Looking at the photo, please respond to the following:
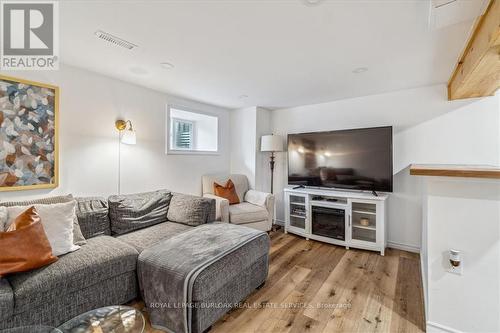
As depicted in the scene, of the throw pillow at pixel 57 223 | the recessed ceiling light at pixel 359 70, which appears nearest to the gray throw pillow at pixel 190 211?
the throw pillow at pixel 57 223

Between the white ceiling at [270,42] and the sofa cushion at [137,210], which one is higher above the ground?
the white ceiling at [270,42]

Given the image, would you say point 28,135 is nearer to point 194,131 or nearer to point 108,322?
point 108,322

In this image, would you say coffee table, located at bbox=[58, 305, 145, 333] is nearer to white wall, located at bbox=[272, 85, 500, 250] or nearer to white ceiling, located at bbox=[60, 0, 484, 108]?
white ceiling, located at bbox=[60, 0, 484, 108]

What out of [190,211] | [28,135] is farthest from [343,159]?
[28,135]

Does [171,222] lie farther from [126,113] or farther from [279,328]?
[279,328]

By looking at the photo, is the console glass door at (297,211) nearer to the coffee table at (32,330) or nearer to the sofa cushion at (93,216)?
the sofa cushion at (93,216)

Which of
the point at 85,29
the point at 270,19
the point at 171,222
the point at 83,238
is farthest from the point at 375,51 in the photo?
the point at 83,238

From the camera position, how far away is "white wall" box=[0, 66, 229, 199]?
2.28m

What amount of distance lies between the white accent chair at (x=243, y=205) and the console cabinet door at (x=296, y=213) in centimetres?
30

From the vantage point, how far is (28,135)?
2.04 meters

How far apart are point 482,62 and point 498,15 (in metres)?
0.58

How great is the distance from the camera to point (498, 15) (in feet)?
3.95

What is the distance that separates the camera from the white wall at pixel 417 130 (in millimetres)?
2510

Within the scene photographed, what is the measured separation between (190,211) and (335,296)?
1.70 meters
